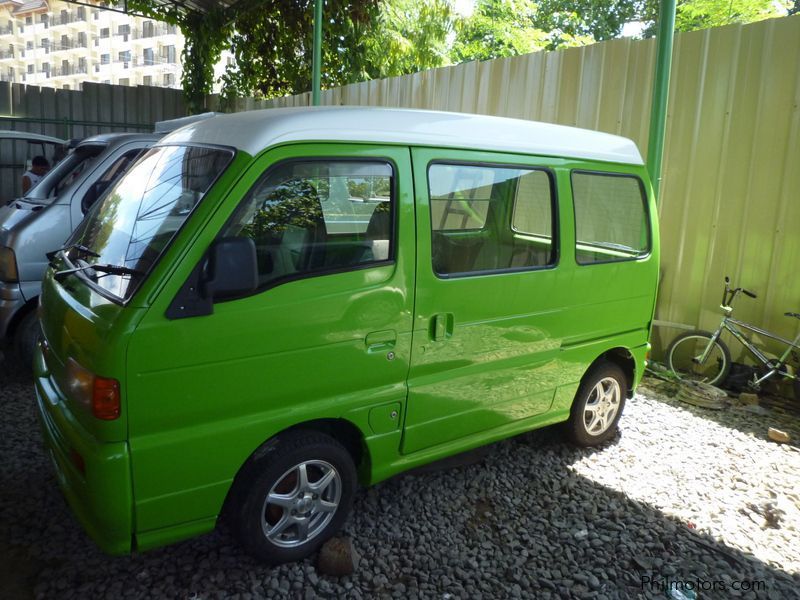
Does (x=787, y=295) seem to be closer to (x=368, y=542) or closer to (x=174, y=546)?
(x=368, y=542)

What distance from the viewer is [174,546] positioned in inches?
125

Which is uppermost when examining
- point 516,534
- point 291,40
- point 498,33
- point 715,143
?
point 498,33

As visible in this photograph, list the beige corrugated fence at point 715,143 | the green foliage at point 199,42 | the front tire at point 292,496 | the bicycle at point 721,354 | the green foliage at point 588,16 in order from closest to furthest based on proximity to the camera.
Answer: the front tire at point 292,496 → the beige corrugated fence at point 715,143 → the bicycle at point 721,354 → the green foliage at point 199,42 → the green foliage at point 588,16

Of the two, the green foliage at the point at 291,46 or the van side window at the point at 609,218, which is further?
the green foliage at the point at 291,46

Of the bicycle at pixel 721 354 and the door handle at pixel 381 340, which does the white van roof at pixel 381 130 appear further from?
the bicycle at pixel 721 354

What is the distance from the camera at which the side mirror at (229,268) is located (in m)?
2.48

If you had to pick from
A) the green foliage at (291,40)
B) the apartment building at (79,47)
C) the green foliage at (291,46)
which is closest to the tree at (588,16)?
the green foliage at (291,40)

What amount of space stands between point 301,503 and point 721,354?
14.0ft

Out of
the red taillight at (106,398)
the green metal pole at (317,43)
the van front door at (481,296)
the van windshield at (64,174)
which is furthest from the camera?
the green metal pole at (317,43)

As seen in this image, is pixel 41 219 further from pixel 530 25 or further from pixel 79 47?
pixel 79 47

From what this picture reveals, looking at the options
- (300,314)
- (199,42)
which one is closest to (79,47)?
(199,42)

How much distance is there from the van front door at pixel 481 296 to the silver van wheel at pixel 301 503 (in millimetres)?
469

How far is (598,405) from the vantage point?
176 inches

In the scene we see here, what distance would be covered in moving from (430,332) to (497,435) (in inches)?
37.4
